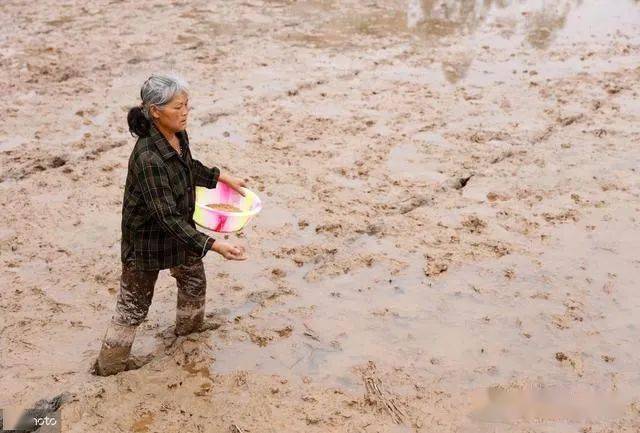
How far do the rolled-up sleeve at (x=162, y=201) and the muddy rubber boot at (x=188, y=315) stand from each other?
2.58 ft

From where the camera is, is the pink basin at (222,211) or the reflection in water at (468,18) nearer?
the pink basin at (222,211)

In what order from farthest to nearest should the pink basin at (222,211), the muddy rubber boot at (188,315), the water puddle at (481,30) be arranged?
the water puddle at (481,30) → the muddy rubber boot at (188,315) → the pink basin at (222,211)

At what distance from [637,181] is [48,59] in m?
7.40

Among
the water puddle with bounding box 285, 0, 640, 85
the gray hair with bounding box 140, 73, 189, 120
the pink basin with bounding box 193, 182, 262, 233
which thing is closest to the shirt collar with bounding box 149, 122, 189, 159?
the gray hair with bounding box 140, 73, 189, 120

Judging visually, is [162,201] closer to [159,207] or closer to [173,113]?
[159,207]

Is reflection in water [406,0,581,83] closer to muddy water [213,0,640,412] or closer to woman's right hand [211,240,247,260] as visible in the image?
muddy water [213,0,640,412]

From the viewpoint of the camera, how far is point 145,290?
11.3 ft

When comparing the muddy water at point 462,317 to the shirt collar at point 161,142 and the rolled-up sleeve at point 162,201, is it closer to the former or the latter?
the rolled-up sleeve at point 162,201

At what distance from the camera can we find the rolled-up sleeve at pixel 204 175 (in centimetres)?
355

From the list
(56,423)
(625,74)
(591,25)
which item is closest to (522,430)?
(56,423)

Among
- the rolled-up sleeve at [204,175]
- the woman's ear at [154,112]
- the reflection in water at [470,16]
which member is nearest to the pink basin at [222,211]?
the rolled-up sleeve at [204,175]

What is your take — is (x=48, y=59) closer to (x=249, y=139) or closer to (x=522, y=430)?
(x=249, y=139)

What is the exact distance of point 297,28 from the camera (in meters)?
10.2

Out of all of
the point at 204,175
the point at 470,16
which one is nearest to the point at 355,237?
the point at 204,175
